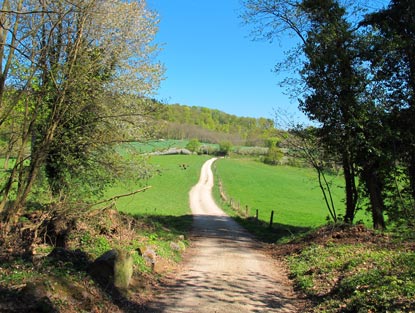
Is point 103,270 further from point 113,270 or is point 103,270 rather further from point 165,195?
point 165,195

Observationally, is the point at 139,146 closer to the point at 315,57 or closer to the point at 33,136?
the point at 33,136

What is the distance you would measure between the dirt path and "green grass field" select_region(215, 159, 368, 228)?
77.9ft

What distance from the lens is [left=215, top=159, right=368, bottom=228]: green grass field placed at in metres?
44.3

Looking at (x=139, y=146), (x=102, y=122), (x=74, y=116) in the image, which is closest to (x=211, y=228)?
(x=139, y=146)

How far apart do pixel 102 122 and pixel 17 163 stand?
377cm

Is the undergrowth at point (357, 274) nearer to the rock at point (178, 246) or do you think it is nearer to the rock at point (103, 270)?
the rock at point (178, 246)

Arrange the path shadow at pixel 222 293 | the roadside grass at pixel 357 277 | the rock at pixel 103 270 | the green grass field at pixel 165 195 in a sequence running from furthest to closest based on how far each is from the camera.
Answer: the green grass field at pixel 165 195 < the rock at pixel 103 270 < the path shadow at pixel 222 293 < the roadside grass at pixel 357 277

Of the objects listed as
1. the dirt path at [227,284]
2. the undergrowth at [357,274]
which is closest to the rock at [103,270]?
the dirt path at [227,284]

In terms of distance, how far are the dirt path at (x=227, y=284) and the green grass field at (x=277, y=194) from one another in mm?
23759

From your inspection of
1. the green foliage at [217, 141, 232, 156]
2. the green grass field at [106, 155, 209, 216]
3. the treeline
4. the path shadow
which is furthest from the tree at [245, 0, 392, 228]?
the green foliage at [217, 141, 232, 156]

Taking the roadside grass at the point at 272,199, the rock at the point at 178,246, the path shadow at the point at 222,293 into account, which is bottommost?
the path shadow at the point at 222,293

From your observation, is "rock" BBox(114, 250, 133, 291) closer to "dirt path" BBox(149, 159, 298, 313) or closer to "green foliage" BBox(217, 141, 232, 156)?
"dirt path" BBox(149, 159, 298, 313)

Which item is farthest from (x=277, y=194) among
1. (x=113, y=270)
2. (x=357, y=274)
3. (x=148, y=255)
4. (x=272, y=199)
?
(x=113, y=270)

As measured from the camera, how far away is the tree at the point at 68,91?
11.1 meters
